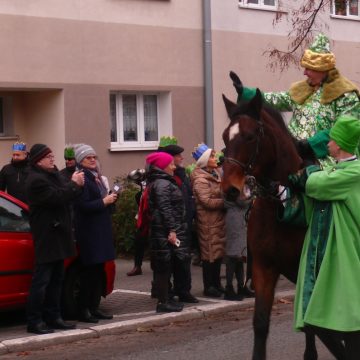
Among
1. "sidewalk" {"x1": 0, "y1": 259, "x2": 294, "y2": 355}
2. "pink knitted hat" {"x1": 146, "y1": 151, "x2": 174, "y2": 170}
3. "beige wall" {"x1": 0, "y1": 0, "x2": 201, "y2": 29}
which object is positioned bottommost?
"sidewalk" {"x1": 0, "y1": 259, "x2": 294, "y2": 355}

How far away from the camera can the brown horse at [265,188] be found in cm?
586

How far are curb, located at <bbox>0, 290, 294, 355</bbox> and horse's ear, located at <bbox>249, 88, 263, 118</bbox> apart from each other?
367cm

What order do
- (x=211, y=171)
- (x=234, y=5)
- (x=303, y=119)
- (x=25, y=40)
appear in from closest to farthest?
(x=303, y=119)
(x=211, y=171)
(x=25, y=40)
(x=234, y=5)

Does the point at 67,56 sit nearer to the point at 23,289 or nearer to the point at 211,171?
the point at 211,171

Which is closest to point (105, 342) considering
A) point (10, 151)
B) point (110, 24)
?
point (10, 151)

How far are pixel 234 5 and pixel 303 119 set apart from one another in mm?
12456

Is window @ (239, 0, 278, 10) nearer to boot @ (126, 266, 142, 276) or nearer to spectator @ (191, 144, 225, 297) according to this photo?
boot @ (126, 266, 142, 276)

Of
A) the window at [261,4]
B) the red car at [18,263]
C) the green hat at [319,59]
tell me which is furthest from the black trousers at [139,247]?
the window at [261,4]

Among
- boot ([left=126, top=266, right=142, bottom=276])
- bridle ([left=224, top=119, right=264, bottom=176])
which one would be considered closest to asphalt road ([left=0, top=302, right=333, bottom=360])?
bridle ([left=224, top=119, right=264, bottom=176])

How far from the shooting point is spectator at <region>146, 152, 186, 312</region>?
380 inches

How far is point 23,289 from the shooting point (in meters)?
8.81

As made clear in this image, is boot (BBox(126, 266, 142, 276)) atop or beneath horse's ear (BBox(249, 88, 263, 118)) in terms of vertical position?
beneath

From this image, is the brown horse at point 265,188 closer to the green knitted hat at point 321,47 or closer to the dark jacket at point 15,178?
the green knitted hat at point 321,47

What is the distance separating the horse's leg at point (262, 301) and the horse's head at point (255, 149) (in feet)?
2.08
